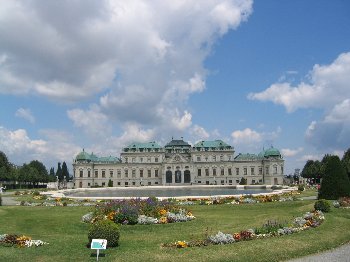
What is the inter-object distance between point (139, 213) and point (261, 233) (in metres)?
7.65

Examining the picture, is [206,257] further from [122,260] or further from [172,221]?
[172,221]

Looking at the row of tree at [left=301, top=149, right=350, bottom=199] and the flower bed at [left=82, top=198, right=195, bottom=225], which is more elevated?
the row of tree at [left=301, top=149, right=350, bottom=199]

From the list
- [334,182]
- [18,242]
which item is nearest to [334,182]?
[334,182]

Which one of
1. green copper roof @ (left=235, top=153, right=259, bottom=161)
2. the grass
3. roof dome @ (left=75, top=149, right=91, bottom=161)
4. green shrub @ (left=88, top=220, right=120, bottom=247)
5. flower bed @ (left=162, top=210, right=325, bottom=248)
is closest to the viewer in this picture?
the grass

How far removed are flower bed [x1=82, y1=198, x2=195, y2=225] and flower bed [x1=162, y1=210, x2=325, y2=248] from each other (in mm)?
5634

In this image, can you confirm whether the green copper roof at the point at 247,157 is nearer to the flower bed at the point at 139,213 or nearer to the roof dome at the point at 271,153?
the roof dome at the point at 271,153

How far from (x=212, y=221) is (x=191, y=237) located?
212 inches

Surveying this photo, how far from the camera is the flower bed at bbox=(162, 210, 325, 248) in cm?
1612

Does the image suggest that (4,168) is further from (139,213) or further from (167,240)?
(167,240)

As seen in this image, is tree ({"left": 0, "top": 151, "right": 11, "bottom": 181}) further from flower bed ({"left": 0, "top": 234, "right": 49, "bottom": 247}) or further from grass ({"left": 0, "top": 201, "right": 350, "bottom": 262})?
flower bed ({"left": 0, "top": 234, "right": 49, "bottom": 247})

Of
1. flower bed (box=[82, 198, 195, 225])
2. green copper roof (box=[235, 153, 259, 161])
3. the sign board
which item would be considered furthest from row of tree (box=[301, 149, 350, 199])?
green copper roof (box=[235, 153, 259, 161])

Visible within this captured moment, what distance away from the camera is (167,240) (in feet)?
58.6

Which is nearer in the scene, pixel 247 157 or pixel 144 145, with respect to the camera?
pixel 247 157

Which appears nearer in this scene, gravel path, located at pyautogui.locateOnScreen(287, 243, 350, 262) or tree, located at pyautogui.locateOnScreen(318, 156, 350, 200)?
gravel path, located at pyautogui.locateOnScreen(287, 243, 350, 262)
